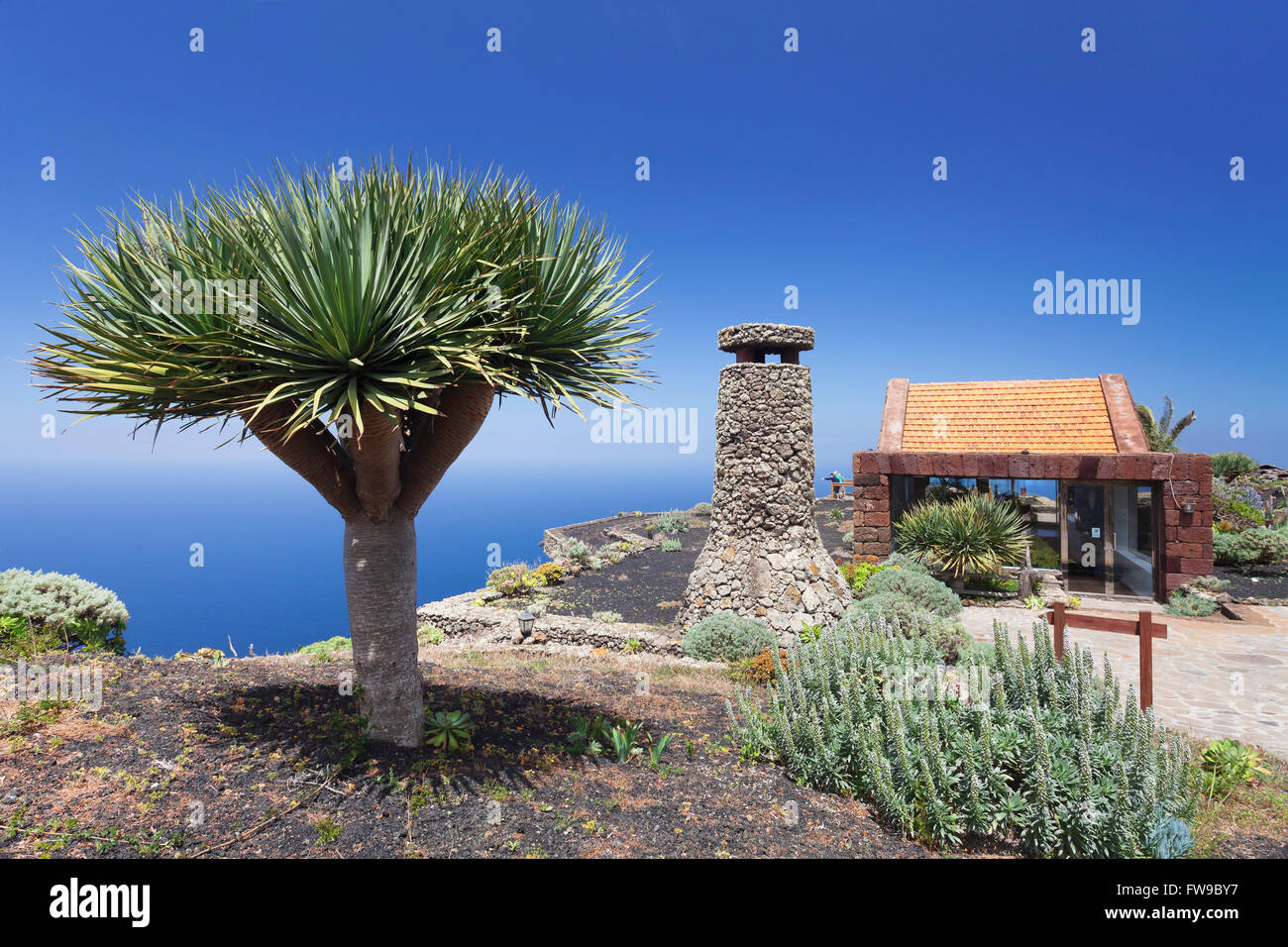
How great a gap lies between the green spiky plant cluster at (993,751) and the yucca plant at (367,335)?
2.93 meters

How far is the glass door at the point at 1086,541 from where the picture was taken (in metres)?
14.6

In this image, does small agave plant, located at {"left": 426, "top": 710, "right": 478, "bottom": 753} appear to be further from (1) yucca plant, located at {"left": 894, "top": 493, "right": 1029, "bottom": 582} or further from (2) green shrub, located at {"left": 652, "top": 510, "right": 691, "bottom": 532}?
(2) green shrub, located at {"left": 652, "top": 510, "right": 691, "bottom": 532}

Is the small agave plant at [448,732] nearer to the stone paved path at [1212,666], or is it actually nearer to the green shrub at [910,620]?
the green shrub at [910,620]

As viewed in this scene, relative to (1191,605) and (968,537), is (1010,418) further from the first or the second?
(1191,605)

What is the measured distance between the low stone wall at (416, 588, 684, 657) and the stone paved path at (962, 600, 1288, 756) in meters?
5.78

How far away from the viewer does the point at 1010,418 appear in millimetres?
15039

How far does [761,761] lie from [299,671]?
457 cm

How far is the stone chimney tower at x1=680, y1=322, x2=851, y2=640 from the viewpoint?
10023mm

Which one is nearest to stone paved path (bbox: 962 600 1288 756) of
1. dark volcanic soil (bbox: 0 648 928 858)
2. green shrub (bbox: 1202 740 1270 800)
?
green shrub (bbox: 1202 740 1270 800)

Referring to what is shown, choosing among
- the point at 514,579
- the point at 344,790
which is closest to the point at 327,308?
the point at 344,790

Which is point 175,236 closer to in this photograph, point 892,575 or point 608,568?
point 892,575

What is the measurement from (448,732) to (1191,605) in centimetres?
1415

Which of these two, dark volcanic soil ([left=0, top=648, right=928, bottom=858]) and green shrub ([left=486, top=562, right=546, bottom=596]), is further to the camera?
green shrub ([left=486, top=562, right=546, bottom=596])
